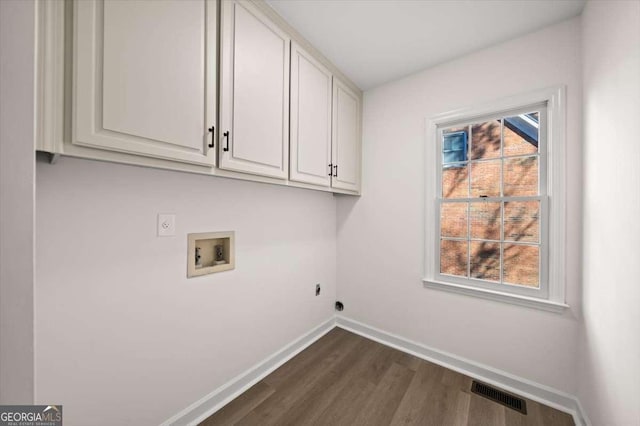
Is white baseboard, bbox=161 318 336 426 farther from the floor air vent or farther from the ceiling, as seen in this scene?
the ceiling

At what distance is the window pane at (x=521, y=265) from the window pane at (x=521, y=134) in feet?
2.32

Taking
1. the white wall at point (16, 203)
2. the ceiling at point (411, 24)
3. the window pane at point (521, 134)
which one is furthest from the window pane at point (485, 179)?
the white wall at point (16, 203)

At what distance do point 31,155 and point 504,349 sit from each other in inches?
101

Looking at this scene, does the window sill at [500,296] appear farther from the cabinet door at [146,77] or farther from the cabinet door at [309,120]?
the cabinet door at [146,77]

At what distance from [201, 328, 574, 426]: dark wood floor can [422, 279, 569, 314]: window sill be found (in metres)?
0.62

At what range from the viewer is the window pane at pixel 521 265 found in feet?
5.65

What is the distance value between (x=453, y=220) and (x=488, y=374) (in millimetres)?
1171

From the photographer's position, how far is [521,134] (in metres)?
1.79

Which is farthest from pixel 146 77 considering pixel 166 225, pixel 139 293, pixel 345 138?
pixel 345 138

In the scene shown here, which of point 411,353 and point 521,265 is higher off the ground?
point 521,265

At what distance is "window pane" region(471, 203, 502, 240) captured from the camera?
6.15ft

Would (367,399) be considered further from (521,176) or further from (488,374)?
(521,176)

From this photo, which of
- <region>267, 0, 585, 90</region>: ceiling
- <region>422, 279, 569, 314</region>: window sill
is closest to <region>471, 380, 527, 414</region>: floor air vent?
<region>422, 279, 569, 314</region>: window sill

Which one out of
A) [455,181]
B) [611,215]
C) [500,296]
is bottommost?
[500,296]
